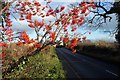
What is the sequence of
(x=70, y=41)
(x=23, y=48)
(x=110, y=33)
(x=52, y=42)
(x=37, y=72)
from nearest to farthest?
(x=52, y=42)
(x=70, y=41)
(x=37, y=72)
(x=23, y=48)
(x=110, y=33)

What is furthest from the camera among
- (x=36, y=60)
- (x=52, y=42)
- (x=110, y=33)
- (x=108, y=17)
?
(x=110, y=33)

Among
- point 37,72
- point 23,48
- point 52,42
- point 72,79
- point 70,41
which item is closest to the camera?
point 52,42

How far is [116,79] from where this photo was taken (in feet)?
70.9

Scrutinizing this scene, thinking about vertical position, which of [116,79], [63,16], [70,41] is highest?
[63,16]

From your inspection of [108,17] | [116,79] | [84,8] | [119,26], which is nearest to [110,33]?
[119,26]

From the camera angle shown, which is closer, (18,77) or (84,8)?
(84,8)

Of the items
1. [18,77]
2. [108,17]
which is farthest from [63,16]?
[108,17]

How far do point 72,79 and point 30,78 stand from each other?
26.4ft

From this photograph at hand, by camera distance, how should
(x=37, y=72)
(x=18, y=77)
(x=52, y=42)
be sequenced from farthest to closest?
(x=37, y=72) → (x=18, y=77) → (x=52, y=42)

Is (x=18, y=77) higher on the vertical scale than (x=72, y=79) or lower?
higher

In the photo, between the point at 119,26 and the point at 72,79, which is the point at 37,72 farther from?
the point at 119,26

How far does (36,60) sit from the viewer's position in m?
17.4

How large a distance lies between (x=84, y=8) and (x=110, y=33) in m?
27.2

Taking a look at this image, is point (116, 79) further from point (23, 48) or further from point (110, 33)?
point (110, 33)
